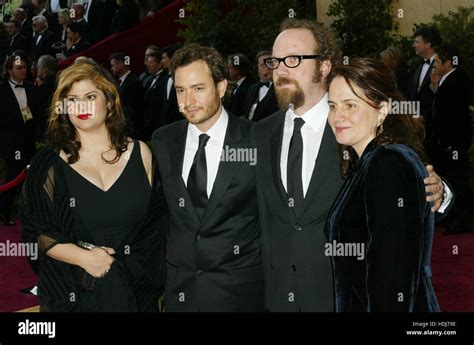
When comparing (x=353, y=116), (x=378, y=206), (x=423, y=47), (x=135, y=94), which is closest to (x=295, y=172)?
(x=353, y=116)

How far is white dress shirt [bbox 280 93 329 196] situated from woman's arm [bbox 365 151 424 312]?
69 cm

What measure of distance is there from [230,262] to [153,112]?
7.34 m

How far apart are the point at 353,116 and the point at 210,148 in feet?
3.09

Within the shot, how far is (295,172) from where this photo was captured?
3891 millimetres

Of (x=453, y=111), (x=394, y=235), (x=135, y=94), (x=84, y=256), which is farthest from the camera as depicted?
(x=135, y=94)

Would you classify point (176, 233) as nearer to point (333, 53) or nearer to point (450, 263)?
point (333, 53)

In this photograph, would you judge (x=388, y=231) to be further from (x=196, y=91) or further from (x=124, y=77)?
(x=124, y=77)

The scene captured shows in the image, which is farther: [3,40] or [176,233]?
[3,40]

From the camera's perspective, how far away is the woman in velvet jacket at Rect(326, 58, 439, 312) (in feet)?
10.4

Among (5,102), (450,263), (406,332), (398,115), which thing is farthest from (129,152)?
(5,102)

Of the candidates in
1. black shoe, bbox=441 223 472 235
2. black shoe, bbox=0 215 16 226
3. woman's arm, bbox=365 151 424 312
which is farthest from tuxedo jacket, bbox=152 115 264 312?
black shoe, bbox=0 215 16 226

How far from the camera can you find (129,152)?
4.18 metres

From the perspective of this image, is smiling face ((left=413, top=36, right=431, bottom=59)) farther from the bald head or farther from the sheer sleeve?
the bald head

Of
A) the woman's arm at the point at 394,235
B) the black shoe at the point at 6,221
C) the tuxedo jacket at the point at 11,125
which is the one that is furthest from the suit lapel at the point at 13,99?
the woman's arm at the point at 394,235
